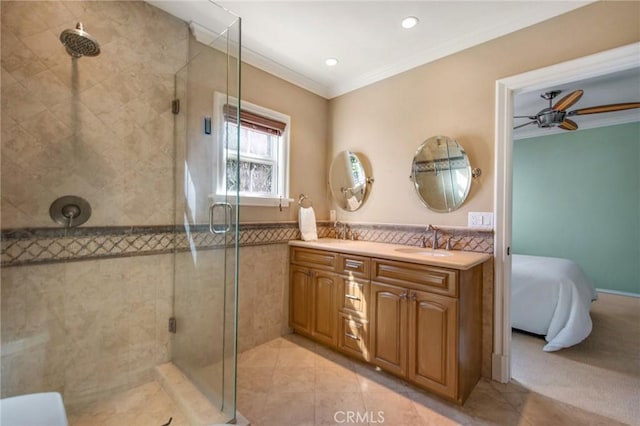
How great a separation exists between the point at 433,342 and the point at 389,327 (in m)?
0.32

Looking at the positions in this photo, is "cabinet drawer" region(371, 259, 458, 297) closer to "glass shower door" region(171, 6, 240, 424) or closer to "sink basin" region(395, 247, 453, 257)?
"sink basin" region(395, 247, 453, 257)

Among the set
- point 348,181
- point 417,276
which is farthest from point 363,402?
point 348,181

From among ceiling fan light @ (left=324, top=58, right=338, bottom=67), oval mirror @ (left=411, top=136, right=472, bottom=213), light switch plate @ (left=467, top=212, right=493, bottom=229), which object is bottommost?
light switch plate @ (left=467, top=212, right=493, bottom=229)

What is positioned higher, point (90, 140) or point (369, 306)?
point (90, 140)

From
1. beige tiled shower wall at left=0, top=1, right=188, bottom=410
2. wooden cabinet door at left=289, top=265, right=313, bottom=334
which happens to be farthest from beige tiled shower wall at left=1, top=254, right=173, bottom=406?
wooden cabinet door at left=289, top=265, right=313, bottom=334

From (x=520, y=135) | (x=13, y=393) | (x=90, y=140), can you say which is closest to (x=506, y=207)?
(x=90, y=140)

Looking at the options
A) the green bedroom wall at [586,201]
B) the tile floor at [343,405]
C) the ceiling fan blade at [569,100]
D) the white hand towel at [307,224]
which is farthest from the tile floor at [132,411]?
the green bedroom wall at [586,201]

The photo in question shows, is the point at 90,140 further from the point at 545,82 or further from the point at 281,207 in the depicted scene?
the point at 545,82

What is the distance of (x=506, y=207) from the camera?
79.6 inches

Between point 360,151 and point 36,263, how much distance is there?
8.66ft

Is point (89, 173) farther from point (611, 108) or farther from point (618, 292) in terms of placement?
point (618, 292)

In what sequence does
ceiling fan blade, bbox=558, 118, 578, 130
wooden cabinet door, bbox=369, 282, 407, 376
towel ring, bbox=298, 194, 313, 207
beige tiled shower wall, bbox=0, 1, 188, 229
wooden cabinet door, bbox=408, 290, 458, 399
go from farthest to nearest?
ceiling fan blade, bbox=558, 118, 578, 130, towel ring, bbox=298, 194, 313, 207, wooden cabinet door, bbox=369, 282, 407, 376, wooden cabinet door, bbox=408, 290, 458, 399, beige tiled shower wall, bbox=0, 1, 188, 229

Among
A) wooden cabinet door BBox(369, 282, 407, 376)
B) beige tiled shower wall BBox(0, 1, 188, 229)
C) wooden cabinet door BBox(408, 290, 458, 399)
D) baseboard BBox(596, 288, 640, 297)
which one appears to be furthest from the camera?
baseboard BBox(596, 288, 640, 297)

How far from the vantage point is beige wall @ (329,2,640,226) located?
1.76 meters
